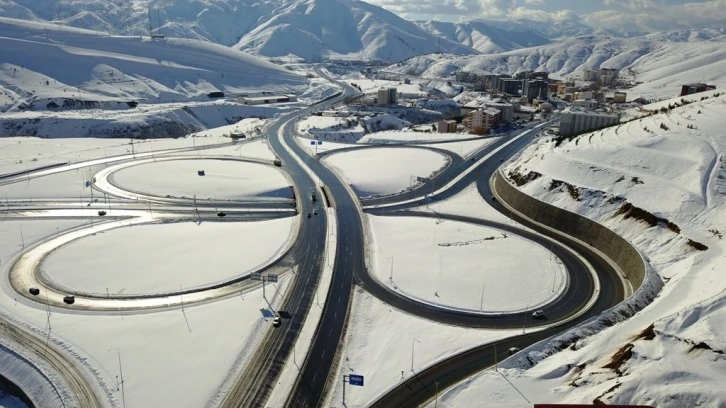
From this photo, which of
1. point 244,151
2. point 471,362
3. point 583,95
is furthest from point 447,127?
point 471,362

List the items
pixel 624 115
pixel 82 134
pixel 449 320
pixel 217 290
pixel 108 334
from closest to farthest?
1. pixel 108 334
2. pixel 449 320
3. pixel 217 290
4. pixel 82 134
5. pixel 624 115

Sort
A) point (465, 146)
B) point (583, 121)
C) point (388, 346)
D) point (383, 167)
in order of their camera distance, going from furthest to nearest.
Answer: point (583, 121)
point (465, 146)
point (383, 167)
point (388, 346)

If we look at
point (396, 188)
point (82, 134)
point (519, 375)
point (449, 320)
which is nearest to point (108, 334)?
point (449, 320)

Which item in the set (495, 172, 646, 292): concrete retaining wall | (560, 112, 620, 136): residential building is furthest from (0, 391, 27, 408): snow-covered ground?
(560, 112, 620, 136): residential building

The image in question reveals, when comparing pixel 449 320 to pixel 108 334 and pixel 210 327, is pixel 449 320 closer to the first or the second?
pixel 210 327

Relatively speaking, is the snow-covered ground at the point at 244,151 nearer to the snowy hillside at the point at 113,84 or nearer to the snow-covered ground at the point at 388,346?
the snowy hillside at the point at 113,84

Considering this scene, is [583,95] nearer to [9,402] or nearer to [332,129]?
[332,129]

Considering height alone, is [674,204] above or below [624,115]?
below
